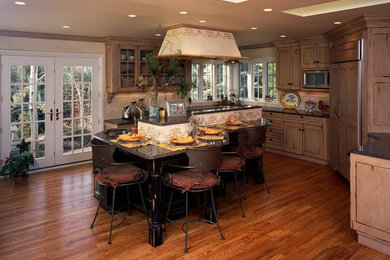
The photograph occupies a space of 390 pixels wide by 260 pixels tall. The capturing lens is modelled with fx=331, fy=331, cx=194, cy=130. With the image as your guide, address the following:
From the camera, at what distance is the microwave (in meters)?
6.40

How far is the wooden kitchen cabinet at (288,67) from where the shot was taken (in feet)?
22.5

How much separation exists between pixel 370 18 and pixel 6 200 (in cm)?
535

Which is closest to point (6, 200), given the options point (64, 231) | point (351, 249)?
point (64, 231)

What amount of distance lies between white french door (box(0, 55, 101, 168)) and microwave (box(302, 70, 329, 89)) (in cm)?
416

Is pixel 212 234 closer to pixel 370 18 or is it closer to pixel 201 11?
pixel 201 11

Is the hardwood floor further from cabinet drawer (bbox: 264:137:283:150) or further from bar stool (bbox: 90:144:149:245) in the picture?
cabinet drawer (bbox: 264:137:283:150)

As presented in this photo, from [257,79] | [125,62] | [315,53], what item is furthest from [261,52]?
[125,62]

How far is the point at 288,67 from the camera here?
704 cm

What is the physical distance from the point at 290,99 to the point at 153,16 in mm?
4196

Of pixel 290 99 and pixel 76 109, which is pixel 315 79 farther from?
pixel 76 109

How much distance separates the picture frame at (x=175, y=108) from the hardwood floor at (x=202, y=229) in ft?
4.05

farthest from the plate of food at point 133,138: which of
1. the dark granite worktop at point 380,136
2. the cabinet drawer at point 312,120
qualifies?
the cabinet drawer at point 312,120

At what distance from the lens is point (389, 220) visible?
2.93 meters

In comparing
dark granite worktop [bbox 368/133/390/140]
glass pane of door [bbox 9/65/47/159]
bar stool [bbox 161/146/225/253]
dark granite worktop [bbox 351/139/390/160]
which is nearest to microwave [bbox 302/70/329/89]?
dark granite worktop [bbox 368/133/390/140]
